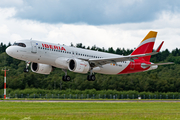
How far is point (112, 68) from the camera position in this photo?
5759 centimetres

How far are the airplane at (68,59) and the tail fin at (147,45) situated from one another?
Result: 7.75 ft

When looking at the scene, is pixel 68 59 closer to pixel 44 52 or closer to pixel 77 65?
pixel 77 65

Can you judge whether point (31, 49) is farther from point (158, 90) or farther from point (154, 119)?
point (158, 90)

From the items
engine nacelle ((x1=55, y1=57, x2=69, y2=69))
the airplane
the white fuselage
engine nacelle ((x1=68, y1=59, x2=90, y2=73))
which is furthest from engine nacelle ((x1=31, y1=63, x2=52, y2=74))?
engine nacelle ((x1=68, y1=59, x2=90, y2=73))

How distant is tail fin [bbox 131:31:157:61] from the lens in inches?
2479

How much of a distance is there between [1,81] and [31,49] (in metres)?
72.8

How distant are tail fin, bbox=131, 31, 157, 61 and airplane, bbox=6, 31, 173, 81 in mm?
2362

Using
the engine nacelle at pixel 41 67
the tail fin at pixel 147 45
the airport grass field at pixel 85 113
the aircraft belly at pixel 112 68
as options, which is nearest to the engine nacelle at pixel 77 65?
the engine nacelle at pixel 41 67

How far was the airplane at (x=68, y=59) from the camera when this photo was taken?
4688 cm

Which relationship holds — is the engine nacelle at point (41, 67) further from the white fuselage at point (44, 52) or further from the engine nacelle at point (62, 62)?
the engine nacelle at point (62, 62)

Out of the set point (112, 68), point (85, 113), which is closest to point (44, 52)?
point (112, 68)

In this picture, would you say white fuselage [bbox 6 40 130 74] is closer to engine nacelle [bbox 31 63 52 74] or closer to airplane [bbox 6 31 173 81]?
airplane [bbox 6 31 173 81]

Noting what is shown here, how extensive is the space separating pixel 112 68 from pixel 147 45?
10.4 meters

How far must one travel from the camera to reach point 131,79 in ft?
368
